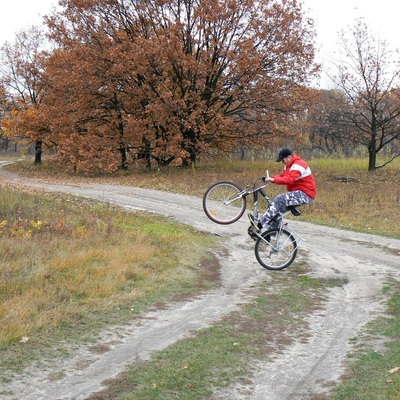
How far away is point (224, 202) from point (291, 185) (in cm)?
153

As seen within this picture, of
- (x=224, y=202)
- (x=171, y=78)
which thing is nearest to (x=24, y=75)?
(x=171, y=78)

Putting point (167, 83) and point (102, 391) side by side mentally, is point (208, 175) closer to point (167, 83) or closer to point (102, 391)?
point (167, 83)

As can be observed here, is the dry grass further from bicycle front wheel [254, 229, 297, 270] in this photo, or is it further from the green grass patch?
the green grass patch

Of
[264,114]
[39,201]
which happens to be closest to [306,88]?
[264,114]

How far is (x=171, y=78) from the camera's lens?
31.5m

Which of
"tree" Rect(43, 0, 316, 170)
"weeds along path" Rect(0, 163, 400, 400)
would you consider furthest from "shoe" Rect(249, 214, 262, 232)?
"tree" Rect(43, 0, 316, 170)

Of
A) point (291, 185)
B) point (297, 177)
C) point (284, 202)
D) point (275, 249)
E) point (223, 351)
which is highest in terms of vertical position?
point (297, 177)

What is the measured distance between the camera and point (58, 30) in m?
33.4

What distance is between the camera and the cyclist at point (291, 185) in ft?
31.4

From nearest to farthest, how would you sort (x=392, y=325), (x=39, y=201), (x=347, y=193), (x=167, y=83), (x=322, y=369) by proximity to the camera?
1. (x=322, y=369)
2. (x=392, y=325)
3. (x=39, y=201)
4. (x=347, y=193)
5. (x=167, y=83)

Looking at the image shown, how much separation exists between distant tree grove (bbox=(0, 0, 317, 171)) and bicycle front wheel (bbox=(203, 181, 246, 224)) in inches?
708

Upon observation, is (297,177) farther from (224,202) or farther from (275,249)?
(224,202)

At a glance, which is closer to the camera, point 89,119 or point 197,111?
point 197,111

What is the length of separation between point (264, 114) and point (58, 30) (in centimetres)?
1420
